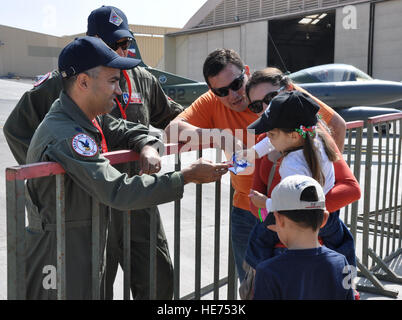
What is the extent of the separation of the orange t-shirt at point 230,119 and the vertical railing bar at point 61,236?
46.1 inches

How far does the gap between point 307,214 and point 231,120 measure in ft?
4.08

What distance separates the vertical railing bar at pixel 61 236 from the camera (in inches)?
77.3

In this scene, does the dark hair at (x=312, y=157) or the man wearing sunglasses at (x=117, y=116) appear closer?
the dark hair at (x=312, y=157)

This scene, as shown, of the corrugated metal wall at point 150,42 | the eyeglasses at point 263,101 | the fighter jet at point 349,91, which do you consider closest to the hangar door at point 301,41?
the fighter jet at point 349,91

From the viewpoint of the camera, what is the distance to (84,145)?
197 centimetres

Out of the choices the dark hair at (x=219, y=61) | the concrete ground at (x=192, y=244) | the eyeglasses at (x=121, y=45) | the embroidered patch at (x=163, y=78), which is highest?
the embroidered patch at (x=163, y=78)

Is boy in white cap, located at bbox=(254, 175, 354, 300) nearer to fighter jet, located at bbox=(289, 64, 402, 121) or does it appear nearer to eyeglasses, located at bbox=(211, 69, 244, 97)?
eyeglasses, located at bbox=(211, 69, 244, 97)

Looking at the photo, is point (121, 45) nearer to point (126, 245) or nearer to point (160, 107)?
point (160, 107)

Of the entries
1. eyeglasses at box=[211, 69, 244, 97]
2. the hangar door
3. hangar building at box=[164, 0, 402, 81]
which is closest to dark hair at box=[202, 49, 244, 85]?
eyeglasses at box=[211, 69, 244, 97]

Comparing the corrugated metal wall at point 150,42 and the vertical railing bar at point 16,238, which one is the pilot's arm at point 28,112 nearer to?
the vertical railing bar at point 16,238

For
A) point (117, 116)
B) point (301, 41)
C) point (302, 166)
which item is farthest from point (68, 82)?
point (301, 41)

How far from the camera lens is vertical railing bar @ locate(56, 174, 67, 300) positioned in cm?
196

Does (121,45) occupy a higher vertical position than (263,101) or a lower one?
higher

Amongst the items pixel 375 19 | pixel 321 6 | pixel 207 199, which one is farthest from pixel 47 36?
pixel 207 199
